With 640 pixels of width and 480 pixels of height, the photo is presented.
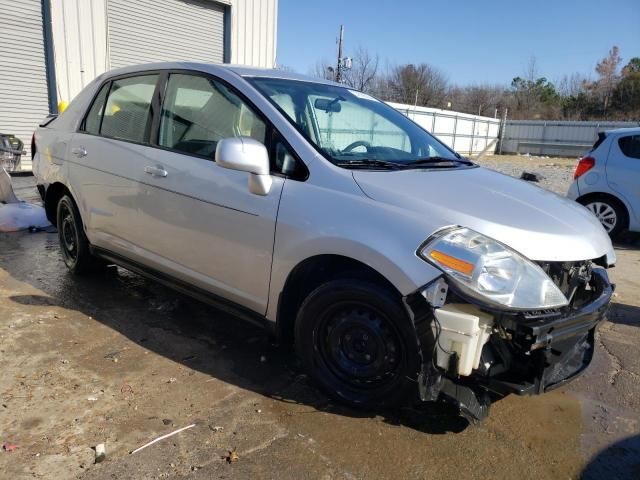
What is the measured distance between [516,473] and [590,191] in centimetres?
599

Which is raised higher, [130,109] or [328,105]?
[328,105]

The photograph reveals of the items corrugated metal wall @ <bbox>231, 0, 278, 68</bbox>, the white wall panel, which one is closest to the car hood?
the white wall panel

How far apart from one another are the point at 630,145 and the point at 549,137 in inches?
1089

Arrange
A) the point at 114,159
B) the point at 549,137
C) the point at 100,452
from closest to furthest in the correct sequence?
the point at 100,452 < the point at 114,159 < the point at 549,137

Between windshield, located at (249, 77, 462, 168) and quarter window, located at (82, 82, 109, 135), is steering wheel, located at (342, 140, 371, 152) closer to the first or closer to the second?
windshield, located at (249, 77, 462, 168)

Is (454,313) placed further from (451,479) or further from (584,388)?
(584,388)

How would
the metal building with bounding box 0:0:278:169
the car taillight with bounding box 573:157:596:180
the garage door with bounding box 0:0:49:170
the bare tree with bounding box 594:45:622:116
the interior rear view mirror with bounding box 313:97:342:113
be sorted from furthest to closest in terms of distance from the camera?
the bare tree with bounding box 594:45:622:116, the metal building with bounding box 0:0:278:169, the garage door with bounding box 0:0:49:170, the car taillight with bounding box 573:157:596:180, the interior rear view mirror with bounding box 313:97:342:113

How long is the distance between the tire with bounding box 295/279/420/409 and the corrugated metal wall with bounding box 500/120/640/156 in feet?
105

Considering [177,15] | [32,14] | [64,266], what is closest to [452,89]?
[177,15]

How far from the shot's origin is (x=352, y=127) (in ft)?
12.2

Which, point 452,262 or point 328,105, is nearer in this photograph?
point 452,262

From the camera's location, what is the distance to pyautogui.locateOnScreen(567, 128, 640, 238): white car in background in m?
7.01

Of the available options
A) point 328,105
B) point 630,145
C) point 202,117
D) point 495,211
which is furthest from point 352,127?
point 630,145

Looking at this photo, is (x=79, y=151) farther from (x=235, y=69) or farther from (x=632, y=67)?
(x=632, y=67)
